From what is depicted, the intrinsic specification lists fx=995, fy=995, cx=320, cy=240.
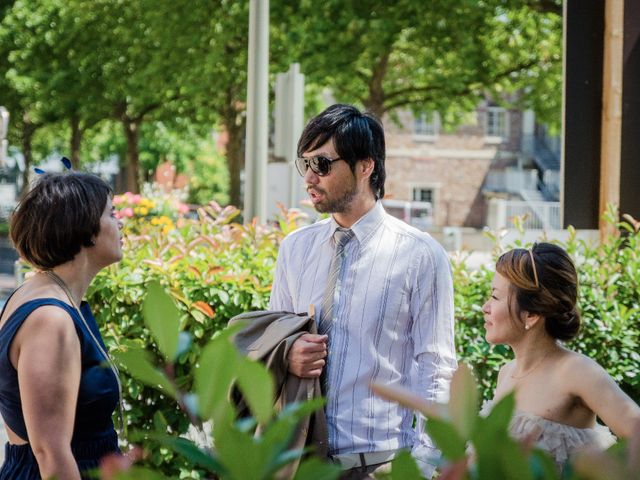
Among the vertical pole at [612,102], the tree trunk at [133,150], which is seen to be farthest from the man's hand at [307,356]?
the tree trunk at [133,150]

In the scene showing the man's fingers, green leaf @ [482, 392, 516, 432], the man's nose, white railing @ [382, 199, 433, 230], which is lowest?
white railing @ [382, 199, 433, 230]

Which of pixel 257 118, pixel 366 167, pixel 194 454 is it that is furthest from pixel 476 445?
pixel 257 118

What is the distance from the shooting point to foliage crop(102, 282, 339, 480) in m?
0.80

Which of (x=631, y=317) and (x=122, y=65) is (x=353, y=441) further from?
(x=122, y=65)

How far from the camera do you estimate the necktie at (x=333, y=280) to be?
10.0ft

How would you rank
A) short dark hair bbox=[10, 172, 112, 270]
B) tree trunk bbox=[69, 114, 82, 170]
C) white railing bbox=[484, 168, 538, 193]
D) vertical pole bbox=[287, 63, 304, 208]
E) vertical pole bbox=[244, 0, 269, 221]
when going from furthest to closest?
white railing bbox=[484, 168, 538, 193]
tree trunk bbox=[69, 114, 82, 170]
vertical pole bbox=[287, 63, 304, 208]
vertical pole bbox=[244, 0, 269, 221]
short dark hair bbox=[10, 172, 112, 270]

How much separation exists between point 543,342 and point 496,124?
46.6 metres

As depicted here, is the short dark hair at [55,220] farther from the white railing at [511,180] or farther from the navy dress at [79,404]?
the white railing at [511,180]

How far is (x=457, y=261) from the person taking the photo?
5.28 m

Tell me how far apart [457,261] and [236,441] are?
455cm

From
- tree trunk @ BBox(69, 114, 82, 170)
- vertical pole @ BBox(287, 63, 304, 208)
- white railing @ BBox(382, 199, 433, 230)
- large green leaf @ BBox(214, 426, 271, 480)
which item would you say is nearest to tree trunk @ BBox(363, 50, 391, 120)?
tree trunk @ BBox(69, 114, 82, 170)

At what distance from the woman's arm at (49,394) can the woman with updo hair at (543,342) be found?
1180mm

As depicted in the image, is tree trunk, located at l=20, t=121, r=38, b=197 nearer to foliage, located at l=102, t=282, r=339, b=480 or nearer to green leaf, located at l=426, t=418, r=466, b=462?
foliage, located at l=102, t=282, r=339, b=480

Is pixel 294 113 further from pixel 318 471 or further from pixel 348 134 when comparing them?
pixel 318 471
